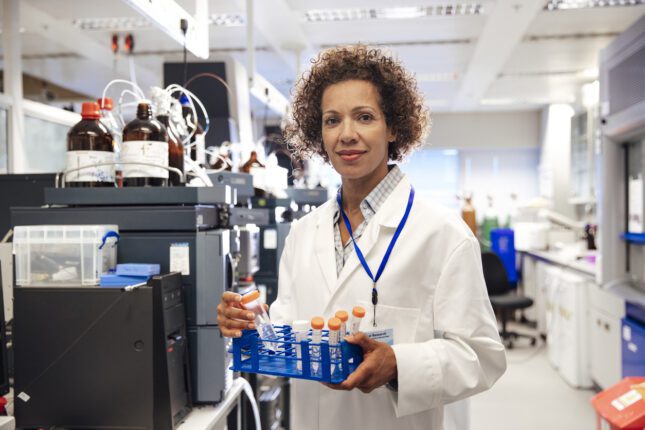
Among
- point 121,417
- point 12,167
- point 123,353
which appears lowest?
point 121,417

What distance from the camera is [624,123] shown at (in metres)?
2.71

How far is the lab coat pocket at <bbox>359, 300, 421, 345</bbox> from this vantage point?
1.00 m

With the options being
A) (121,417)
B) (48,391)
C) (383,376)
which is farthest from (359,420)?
(48,391)

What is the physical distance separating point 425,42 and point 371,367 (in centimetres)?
433

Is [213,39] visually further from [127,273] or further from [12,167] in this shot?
[127,273]

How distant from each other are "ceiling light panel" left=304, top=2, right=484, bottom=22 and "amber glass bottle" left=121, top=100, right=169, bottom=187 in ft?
9.02

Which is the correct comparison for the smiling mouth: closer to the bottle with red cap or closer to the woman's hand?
the woman's hand

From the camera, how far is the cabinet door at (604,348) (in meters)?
2.97

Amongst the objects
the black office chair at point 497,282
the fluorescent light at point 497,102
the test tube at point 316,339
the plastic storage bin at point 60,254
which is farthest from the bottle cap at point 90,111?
the fluorescent light at point 497,102

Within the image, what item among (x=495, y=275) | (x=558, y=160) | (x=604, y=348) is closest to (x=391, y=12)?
(x=495, y=275)

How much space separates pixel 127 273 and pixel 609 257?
9.46 ft

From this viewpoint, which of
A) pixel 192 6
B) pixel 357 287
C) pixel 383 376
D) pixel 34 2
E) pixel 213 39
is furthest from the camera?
pixel 213 39

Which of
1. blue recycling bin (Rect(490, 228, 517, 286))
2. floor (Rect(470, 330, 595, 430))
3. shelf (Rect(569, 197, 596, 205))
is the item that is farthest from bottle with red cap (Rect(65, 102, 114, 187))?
shelf (Rect(569, 197, 596, 205))

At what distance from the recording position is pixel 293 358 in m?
0.90
